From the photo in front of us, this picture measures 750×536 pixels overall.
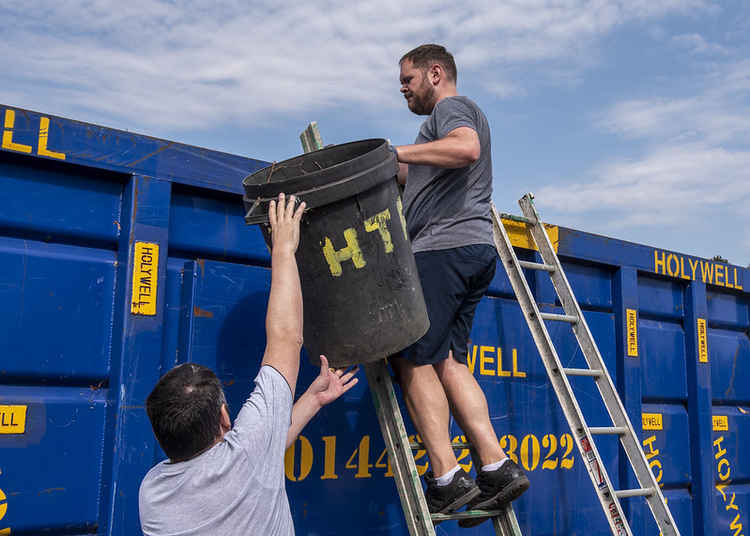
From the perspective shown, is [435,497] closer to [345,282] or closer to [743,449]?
[345,282]

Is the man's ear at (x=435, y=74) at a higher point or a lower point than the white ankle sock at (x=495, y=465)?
higher

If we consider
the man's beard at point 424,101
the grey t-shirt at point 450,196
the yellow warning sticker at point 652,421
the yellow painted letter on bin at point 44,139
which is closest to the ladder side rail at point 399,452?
the grey t-shirt at point 450,196

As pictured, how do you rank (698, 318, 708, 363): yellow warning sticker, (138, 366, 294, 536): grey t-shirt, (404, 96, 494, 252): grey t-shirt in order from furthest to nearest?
(698, 318, 708, 363): yellow warning sticker, (404, 96, 494, 252): grey t-shirt, (138, 366, 294, 536): grey t-shirt

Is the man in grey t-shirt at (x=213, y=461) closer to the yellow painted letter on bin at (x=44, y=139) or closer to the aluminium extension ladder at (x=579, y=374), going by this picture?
the yellow painted letter on bin at (x=44, y=139)

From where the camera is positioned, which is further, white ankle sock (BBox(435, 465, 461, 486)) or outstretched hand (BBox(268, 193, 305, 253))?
white ankle sock (BBox(435, 465, 461, 486))

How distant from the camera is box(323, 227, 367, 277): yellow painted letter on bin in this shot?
2.21m

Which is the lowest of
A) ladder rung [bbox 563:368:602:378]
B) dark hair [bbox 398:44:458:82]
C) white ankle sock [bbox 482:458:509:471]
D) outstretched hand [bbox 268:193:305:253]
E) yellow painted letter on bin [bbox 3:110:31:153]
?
white ankle sock [bbox 482:458:509:471]

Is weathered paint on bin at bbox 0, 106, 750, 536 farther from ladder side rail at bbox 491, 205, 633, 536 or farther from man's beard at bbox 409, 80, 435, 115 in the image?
man's beard at bbox 409, 80, 435, 115

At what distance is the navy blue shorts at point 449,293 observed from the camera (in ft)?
8.37

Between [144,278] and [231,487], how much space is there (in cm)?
99

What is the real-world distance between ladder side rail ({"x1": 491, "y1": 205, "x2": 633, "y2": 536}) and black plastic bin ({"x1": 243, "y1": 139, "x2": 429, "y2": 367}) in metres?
1.05

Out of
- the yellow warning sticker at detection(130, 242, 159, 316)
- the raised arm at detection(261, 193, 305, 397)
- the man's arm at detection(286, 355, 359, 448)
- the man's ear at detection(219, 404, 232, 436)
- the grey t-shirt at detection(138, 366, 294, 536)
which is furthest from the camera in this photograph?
the yellow warning sticker at detection(130, 242, 159, 316)

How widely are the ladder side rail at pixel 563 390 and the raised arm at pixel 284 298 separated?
1507 millimetres

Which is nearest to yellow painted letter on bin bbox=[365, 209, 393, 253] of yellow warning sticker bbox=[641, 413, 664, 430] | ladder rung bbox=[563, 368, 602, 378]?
ladder rung bbox=[563, 368, 602, 378]
